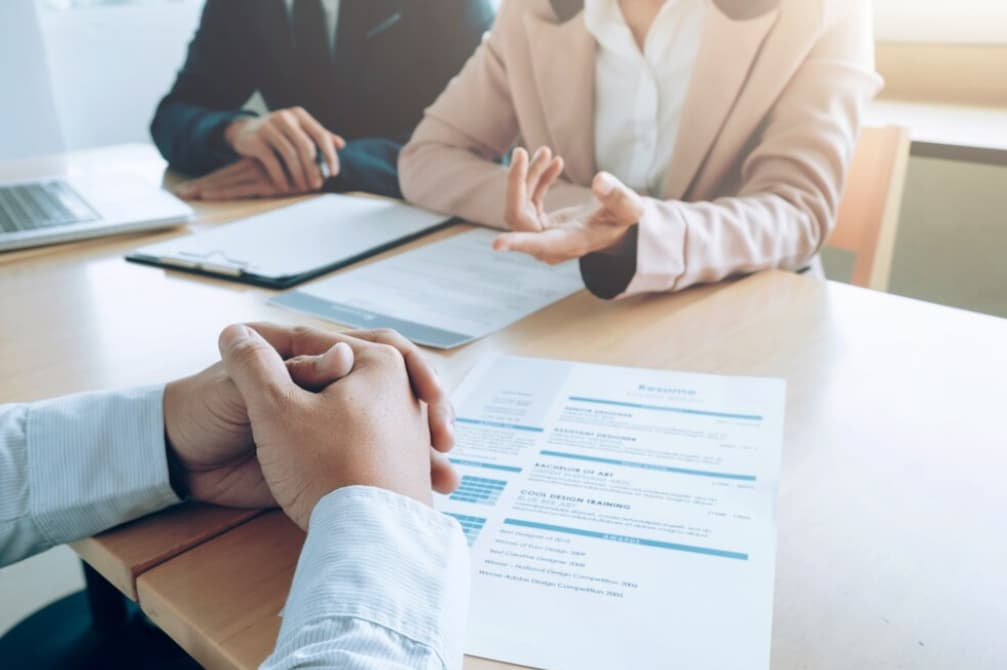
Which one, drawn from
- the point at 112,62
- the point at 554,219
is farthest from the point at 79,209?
the point at 112,62

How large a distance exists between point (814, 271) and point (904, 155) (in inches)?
7.9

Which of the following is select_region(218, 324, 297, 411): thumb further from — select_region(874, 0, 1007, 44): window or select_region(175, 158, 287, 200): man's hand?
select_region(874, 0, 1007, 44): window

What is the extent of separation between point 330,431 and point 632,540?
184 millimetres

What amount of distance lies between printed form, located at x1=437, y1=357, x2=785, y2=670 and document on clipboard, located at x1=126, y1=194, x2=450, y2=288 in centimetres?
35

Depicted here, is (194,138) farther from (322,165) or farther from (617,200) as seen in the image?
(617,200)

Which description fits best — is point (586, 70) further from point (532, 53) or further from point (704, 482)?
point (704, 482)

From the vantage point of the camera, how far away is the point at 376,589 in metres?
0.42

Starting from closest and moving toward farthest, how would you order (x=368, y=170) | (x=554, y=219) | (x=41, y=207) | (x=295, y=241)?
(x=554, y=219)
(x=295, y=241)
(x=41, y=207)
(x=368, y=170)

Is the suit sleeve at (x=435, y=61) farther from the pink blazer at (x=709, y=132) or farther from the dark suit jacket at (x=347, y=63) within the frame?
the pink blazer at (x=709, y=132)

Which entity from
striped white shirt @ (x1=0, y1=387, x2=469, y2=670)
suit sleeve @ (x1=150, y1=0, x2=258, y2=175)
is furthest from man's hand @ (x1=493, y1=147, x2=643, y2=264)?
suit sleeve @ (x1=150, y1=0, x2=258, y2=175)

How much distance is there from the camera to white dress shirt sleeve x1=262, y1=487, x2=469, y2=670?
0.39 m

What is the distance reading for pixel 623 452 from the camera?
0.59 m

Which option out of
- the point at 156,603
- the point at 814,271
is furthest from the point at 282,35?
the point at 156,603

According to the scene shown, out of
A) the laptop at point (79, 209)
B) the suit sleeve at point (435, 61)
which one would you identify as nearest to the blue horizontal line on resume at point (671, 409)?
the laptop at point (79, 209)
